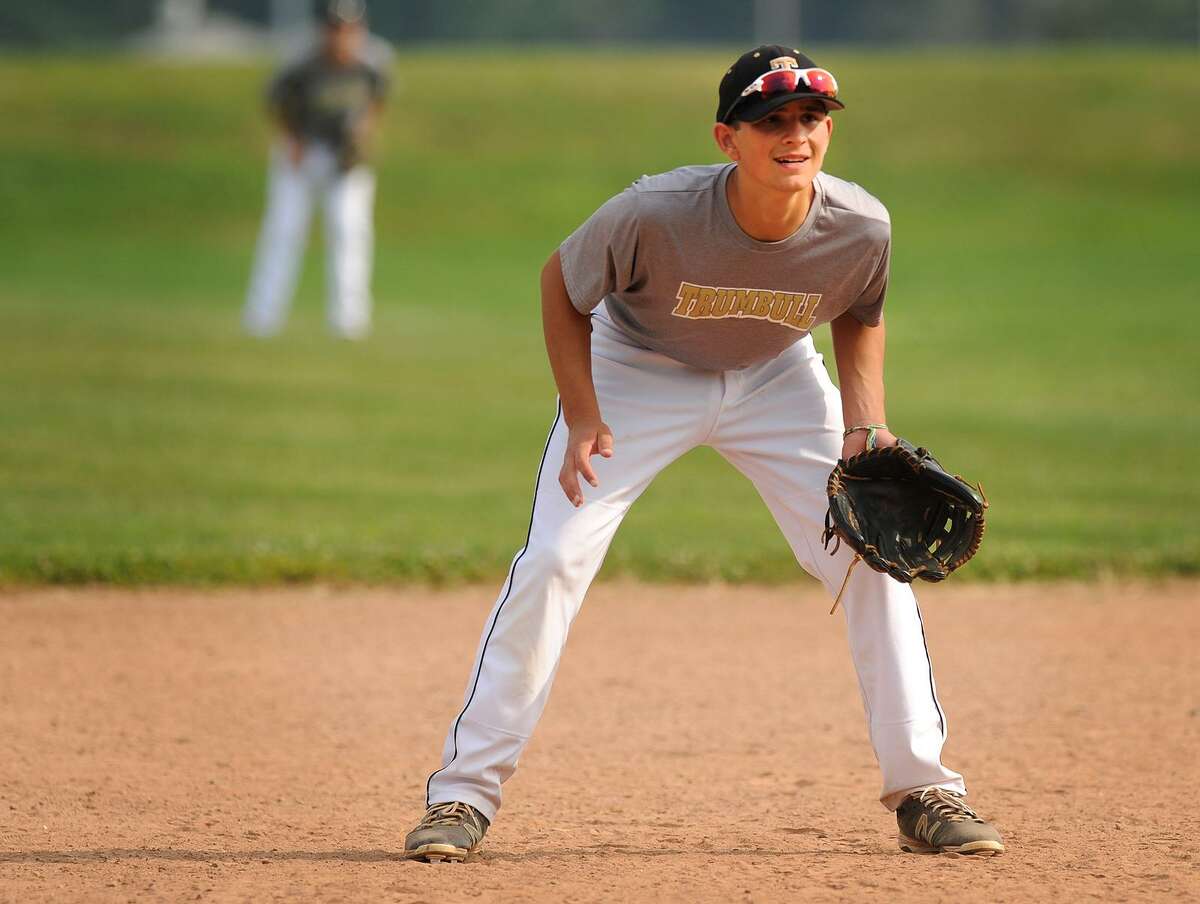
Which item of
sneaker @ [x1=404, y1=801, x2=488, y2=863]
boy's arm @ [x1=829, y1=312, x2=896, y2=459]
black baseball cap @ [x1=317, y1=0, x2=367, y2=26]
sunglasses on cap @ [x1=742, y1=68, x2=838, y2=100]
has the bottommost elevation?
sneaker @ [x1=404, y1=801, x2=488, y2=863]

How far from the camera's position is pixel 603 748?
4.71m

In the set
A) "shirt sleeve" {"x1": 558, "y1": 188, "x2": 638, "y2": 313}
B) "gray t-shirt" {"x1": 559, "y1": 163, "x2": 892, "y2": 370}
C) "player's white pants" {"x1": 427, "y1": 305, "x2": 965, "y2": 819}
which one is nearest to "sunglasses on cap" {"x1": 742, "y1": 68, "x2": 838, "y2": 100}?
"gray t-shirt" {"x1": 559, "y1": 163, "x2": 892, "y2": 370}

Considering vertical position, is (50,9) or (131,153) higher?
(50,9)

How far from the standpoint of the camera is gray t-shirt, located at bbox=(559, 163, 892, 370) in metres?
3.62

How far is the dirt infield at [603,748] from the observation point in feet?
11.6

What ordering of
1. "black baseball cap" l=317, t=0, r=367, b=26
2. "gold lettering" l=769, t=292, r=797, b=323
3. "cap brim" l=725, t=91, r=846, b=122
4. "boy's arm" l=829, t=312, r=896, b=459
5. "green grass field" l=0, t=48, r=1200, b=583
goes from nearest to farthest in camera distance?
1. "cap brim" l=725, t=91, r=846, b=122
2. "gold lettering" l=769, t=292, r=797, b=323
3. "boy's arm" l=829, t=312, r=896, b=459
4. "green grass field" l=0, t=48, r=1200, b=583
5. "black baseball cap" l=317, t=0, r=367, b=26

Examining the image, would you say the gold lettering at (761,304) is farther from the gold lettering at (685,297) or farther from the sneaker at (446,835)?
the sneaker at (446,835)

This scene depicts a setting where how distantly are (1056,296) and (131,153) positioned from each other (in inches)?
591

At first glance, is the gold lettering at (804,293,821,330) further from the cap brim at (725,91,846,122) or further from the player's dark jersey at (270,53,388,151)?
the player's dark jersey at (270,53,388,151)

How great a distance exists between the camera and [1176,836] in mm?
3824

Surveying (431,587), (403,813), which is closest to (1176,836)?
(403,813)

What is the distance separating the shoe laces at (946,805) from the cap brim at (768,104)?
151cm

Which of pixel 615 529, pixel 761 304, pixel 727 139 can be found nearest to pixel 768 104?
pixel 727 139

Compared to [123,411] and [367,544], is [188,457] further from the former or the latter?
[367,544]
